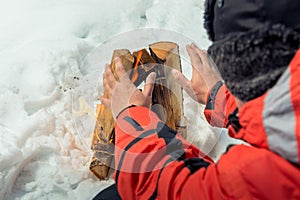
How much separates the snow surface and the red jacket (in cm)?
26

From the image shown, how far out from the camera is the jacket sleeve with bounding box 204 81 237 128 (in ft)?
2.84

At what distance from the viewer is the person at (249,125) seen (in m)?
0.48

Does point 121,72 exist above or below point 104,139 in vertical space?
above

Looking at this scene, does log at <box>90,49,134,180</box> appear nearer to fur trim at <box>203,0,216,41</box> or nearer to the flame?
the flame

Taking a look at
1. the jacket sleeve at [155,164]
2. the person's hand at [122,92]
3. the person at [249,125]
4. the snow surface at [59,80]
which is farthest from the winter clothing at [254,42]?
the snow surface at [59,80]

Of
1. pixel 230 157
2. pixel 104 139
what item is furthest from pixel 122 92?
pixel 230 157

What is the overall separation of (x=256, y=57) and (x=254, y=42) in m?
0.02

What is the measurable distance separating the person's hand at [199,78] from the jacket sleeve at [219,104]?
0.08 feet

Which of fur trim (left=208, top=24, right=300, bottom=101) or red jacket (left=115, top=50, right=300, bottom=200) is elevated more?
fur trim (left=208, top=24, right=300, bottom=101)

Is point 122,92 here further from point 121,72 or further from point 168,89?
point 168,89

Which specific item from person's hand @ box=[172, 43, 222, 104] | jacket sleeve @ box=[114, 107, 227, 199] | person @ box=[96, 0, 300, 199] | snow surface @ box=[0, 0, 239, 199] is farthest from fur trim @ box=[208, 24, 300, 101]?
snow surface @ box=[0, 0, 239, 199]

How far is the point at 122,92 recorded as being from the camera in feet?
A: 2.57

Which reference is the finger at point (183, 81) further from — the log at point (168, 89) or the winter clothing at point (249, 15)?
the winter clothing at point (249, 15)

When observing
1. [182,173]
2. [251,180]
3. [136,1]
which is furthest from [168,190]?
[136,1]
